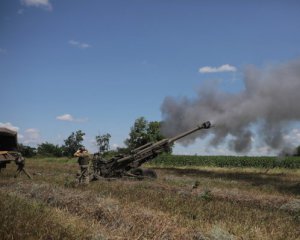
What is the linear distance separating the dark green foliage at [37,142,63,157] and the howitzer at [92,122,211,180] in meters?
72.2

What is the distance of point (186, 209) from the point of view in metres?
12.3

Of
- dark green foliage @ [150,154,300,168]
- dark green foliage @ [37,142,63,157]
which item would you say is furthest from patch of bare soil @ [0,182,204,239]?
dark green foliage @ [37,142,63,157]

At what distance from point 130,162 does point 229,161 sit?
32157mm

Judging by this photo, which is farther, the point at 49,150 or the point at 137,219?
the point at 49,150

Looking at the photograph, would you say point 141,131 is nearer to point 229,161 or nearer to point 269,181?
point 229,161

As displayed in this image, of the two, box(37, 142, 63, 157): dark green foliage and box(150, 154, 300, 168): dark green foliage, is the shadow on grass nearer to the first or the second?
box(150, 154, 300, 168): dark green foliage

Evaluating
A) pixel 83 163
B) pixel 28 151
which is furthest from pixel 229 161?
pixel 28 151

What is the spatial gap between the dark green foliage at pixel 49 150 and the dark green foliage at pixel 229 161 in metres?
41.3

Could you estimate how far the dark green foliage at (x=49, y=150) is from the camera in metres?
96.8

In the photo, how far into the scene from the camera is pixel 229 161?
183ft

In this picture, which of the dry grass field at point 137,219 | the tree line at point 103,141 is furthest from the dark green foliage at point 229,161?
the dry grass field at point 137,219

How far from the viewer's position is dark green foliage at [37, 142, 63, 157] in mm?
96825

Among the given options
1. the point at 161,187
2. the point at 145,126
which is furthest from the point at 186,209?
the point at 145,126

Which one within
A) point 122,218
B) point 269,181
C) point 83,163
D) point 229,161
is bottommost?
point 122,218
